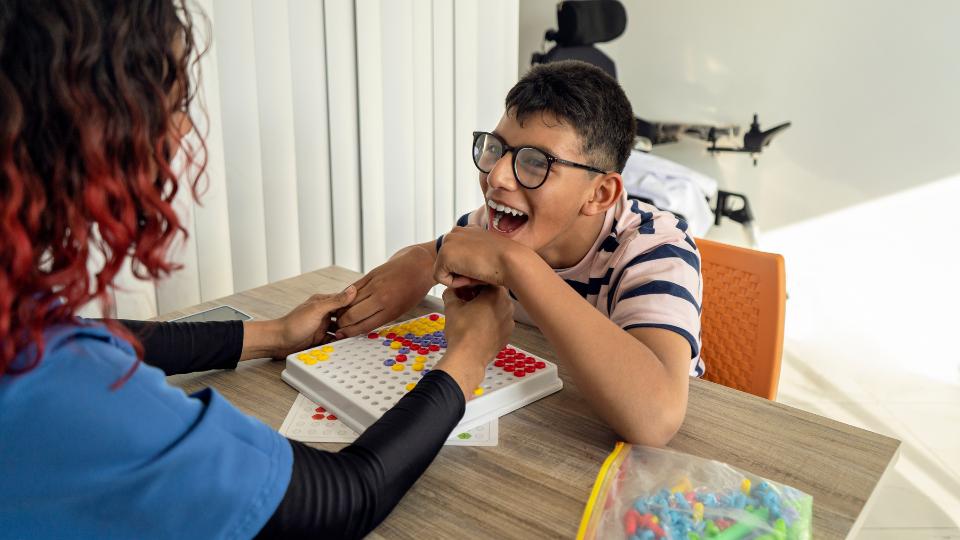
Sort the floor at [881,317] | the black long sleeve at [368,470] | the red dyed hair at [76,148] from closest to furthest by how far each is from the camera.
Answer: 1. the red dyed hair at [76,148]
2. the black long sleeve at [368,470]
3. the floor at [881,317]

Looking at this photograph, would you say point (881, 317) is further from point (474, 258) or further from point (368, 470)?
point (368, 470)

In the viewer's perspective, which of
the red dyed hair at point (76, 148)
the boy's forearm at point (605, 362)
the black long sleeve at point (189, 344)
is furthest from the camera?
the black long sleeve at point (189, 344)

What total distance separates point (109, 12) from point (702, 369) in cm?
103

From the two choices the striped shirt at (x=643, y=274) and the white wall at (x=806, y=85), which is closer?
the striped shirt at (x=643, y=274)

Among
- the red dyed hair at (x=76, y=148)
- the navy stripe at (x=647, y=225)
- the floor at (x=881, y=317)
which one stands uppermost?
the red dyed hair at (x=76, y=148)

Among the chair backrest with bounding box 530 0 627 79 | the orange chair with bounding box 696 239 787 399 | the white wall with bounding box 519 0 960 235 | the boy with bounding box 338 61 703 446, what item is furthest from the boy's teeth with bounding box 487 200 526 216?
the white wall with bounding box 519 0 960 235

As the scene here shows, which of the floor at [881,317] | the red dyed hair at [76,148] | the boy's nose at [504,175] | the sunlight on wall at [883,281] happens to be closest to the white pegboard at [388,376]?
the boy's nose at [504,175]

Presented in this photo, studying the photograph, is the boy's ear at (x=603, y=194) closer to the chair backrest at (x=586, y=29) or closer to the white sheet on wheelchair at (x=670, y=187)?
the white sheet on wheelchair at (x=670, y=187)

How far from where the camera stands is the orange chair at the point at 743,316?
1229 mm

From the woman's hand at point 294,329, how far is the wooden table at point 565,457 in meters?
0.02

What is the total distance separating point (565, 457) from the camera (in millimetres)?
808

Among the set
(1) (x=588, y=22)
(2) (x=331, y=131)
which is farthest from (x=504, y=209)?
(1) (x=588, y=22)

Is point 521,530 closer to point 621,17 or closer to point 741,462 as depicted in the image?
point 741,462

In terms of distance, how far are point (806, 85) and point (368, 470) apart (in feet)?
9.33
